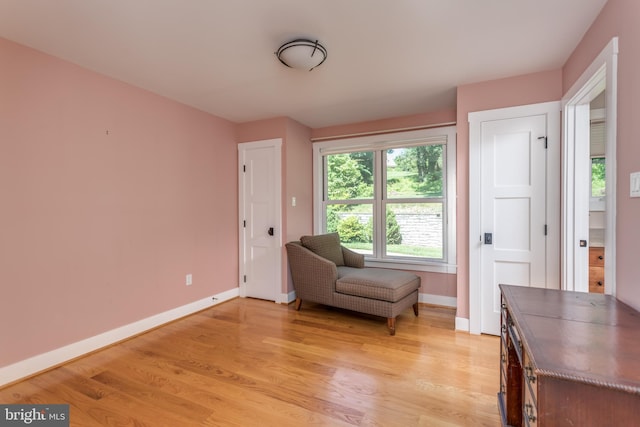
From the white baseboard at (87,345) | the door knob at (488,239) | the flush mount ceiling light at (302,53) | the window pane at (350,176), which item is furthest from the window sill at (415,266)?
the flush mount ceiling light at (302,53)

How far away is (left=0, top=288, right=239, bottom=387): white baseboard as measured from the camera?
1988 mm

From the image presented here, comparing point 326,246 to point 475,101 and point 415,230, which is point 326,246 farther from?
point 475,101

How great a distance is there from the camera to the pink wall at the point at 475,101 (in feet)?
8.07

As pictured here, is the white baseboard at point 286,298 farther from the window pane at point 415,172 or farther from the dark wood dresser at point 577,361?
the dark wood dresser at point 577,361

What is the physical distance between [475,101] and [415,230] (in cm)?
163

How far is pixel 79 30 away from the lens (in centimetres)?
188

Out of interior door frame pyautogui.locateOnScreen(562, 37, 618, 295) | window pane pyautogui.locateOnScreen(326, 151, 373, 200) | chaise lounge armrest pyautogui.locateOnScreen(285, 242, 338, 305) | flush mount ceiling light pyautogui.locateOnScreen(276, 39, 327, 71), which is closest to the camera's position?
flush mount ceiling light pyautogui.locateOnScreen(276, 39, 327, 71)

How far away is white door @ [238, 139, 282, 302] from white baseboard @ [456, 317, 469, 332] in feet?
6.73

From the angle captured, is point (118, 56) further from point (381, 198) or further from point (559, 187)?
point (559, 187)

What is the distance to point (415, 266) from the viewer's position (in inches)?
143

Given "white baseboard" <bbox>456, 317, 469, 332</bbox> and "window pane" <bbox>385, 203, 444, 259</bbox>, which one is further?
"window pane" <bbox>385, 203, 444, 259</bbox>

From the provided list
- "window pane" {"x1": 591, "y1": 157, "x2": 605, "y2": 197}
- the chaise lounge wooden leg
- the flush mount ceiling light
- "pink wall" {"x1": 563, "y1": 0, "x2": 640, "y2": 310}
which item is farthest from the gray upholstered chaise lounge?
"window pane" {"x1": 591, "y1": 157, "x2": 605, "y2": 197}
